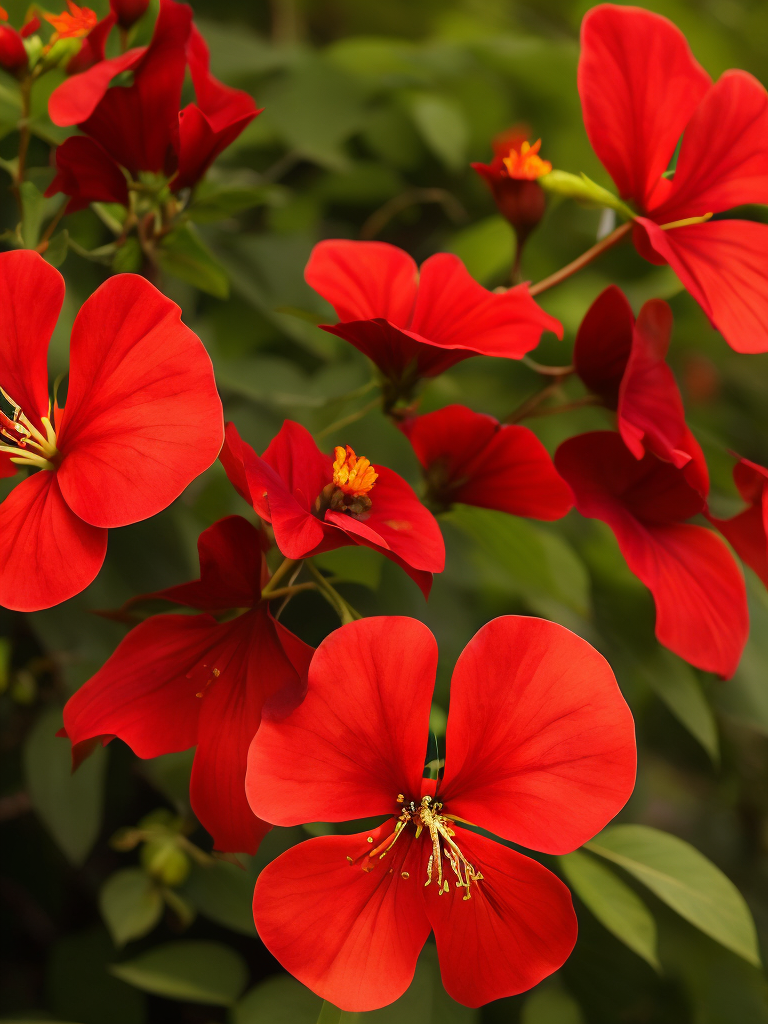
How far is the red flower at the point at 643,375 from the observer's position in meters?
0.28

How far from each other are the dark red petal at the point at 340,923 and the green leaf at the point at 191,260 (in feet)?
0.81

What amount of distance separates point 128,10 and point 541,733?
33 centimetres

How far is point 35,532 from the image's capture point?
259 millimetres

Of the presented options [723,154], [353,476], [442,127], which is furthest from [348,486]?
[442,127]

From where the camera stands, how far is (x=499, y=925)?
0.25 meters

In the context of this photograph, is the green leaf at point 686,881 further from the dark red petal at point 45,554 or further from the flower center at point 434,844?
the dark red petal at point 45,554

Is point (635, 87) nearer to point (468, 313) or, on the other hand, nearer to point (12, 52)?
point (468, 313)

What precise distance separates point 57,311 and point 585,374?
8.1 inches

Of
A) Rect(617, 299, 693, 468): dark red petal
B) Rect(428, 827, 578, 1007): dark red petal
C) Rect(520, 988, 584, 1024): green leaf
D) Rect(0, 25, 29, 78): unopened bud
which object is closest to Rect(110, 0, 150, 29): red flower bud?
Rect(0, 25, 29, 78): unopened bud

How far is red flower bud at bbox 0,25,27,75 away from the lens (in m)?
0.31

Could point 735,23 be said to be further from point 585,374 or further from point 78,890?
point 78,890

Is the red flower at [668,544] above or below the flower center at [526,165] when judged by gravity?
below

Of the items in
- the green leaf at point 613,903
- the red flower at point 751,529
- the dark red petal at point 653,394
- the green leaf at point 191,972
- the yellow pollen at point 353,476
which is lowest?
the green leaf at point 191,972

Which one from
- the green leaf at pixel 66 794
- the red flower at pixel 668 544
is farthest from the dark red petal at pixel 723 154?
the green leaf at pixel 66 794
